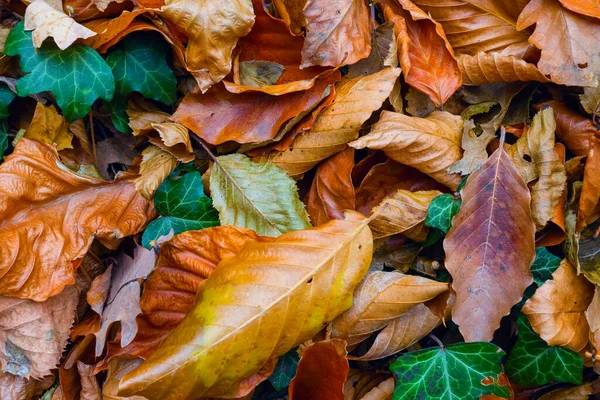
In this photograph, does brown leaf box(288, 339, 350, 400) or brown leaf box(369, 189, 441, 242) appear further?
brown leaf box(369, 189, 441, 242)

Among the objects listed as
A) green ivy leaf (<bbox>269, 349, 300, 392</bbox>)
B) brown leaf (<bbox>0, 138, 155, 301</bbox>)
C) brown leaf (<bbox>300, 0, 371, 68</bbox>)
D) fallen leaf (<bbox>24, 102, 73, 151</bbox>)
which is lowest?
green ivy leaf (<bbox>269, 349, 300, 392</bbox>)

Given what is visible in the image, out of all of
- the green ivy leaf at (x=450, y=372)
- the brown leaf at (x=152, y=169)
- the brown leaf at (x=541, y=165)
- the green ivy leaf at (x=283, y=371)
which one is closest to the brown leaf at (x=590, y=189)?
the brown leaf at (x=541, y=165)

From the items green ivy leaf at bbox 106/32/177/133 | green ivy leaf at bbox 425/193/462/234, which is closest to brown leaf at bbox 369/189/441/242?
green ivy leaf at bbox 425/193/462/234

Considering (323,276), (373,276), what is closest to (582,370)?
(373,276)

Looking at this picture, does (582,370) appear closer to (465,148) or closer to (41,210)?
(465,148)

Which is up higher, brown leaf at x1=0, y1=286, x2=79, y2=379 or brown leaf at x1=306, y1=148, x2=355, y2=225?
brown leaf at x1=306, y1=148, x2=355, y2=225

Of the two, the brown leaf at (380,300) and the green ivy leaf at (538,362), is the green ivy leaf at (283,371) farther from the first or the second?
the green ivy leaf at (538,362)

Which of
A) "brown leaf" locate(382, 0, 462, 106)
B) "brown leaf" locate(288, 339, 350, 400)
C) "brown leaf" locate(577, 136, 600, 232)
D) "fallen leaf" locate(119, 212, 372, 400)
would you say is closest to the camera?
"fallen leaf" locate(119, 212, 372, 400)

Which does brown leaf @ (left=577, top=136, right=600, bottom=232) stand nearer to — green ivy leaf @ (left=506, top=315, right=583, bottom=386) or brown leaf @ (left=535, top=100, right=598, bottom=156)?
brown leaf @ (left=535, top=100, right=598, bottom=156)
